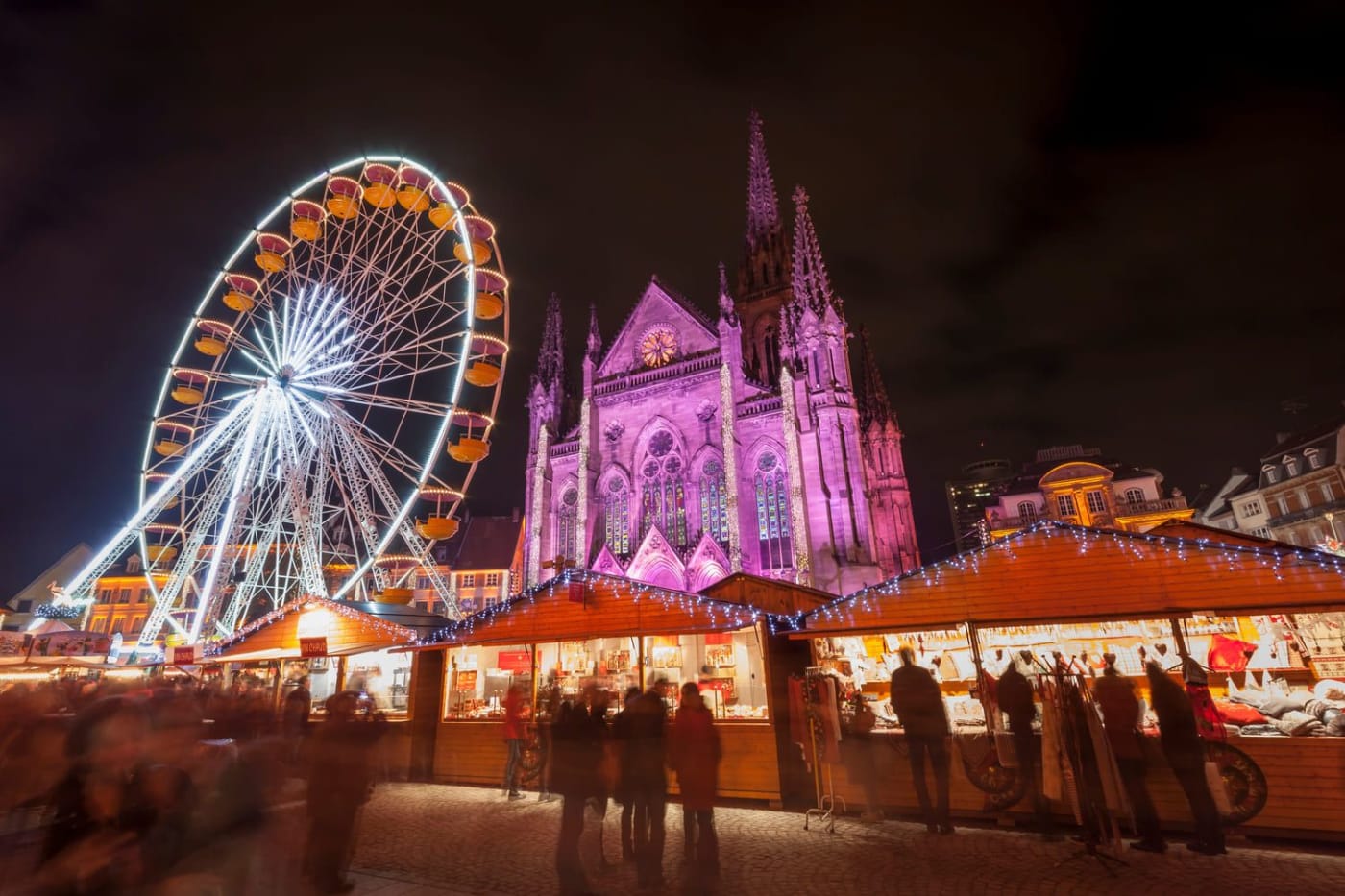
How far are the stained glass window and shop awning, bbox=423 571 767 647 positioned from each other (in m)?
20.6

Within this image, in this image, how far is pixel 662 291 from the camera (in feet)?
127

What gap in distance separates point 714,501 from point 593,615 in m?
20.7

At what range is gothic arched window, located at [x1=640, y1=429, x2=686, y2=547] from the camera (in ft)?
108

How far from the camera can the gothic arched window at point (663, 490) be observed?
1298 inches

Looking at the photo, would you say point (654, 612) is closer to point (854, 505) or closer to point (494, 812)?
point (494, 812)

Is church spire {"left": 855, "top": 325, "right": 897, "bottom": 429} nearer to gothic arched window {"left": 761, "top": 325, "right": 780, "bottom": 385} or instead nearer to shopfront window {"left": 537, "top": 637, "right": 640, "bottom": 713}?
gothic arched window {"left": 761, "top": 325, "right": 780, "bottom": 385}

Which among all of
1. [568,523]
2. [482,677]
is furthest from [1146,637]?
[568,523]

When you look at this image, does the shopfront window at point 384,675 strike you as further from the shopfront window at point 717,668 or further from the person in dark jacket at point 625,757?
the person in dark jacket at point 625,757

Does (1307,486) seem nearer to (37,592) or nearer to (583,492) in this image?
(583,492)

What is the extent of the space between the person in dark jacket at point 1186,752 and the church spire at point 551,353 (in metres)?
35.5

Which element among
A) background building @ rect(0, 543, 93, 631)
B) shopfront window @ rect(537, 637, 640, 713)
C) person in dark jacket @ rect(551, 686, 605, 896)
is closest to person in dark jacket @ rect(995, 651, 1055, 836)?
person in dark jacket @ rect(551, 686, 605, 896)

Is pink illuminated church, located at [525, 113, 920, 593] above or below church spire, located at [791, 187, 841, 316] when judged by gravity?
below

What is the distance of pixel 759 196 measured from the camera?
1852 inches

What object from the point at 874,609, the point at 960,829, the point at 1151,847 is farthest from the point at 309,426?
the point at 1151,847
